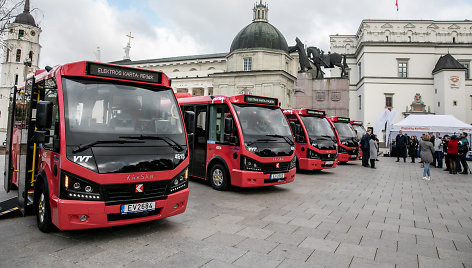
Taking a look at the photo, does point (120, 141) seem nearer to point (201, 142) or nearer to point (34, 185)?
point (34, 185)

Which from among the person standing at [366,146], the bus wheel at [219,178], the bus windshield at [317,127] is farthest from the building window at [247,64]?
the bus wheel at [219,178]

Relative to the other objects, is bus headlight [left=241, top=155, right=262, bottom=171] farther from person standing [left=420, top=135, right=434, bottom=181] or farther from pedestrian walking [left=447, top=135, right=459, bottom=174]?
pedestrian walking [left=447, top=135, right=459, bottom=174]

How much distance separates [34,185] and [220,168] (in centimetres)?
453

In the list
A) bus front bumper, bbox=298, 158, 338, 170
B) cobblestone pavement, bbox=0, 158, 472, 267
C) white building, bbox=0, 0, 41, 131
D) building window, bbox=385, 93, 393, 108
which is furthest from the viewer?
building window, bbox=385, 93, 393, 108

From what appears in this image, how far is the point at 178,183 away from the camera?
477cm

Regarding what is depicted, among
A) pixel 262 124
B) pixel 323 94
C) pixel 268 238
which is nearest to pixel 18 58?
pixel 323 94

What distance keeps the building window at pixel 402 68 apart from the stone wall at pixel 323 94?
3282 centimetres

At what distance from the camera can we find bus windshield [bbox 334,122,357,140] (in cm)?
1636

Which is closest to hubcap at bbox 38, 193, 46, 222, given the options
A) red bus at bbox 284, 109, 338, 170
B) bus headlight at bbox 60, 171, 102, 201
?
bus headlight at bbox 60, 171, 102, 201

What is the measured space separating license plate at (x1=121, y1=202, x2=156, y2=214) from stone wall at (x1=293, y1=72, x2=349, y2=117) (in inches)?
720

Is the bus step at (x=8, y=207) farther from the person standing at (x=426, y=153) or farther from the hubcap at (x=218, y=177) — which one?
the person standing at (x=426, y=153)

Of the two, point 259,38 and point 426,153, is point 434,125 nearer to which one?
point 426,153

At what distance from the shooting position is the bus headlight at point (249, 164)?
7.66 meters

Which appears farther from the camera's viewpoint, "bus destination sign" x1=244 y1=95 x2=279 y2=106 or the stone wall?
the stone wall
